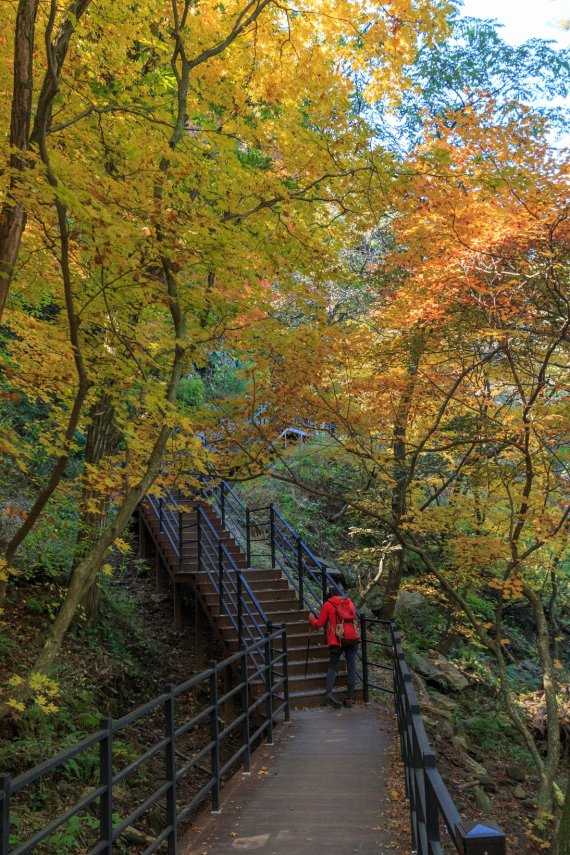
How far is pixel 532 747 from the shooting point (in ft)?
29.8

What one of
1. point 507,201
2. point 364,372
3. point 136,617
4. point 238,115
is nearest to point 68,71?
point 238,115

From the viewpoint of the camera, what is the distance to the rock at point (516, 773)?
411 inches

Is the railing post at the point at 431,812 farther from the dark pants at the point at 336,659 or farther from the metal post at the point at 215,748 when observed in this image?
the dark pants at the point at 336,659

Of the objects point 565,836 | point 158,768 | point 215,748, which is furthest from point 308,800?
point 158,768

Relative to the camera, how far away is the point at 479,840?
1.90 meters

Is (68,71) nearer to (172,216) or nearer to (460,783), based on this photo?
(172,216)

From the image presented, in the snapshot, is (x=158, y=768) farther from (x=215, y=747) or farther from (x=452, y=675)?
(x=452, y=675)

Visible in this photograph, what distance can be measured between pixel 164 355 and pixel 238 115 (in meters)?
3.14

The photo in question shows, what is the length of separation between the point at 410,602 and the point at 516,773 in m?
6.38

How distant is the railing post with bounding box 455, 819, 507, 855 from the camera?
1889 millimetres

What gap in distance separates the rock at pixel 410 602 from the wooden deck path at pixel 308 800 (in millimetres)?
8514

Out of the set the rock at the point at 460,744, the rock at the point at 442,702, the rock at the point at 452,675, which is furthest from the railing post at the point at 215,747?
the rock at the point at 452,675

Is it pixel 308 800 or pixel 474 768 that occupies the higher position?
pixel 308 800

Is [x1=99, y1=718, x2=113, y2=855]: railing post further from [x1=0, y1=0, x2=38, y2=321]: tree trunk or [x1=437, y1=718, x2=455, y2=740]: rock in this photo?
[x1=437, y1=718, x2=455, y2=740]: rock
